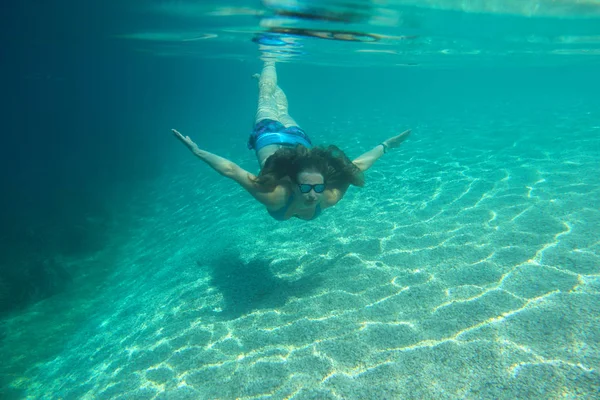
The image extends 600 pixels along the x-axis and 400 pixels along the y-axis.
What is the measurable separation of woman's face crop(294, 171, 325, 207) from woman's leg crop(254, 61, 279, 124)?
336 cm

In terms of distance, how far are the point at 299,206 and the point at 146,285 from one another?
5.74 metres

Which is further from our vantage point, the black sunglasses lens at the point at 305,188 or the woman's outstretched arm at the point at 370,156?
the woman's outstretched arm at the point at 370,156

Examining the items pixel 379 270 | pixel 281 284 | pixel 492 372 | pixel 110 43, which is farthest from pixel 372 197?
pixel 110 43

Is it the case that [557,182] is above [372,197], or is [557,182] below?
above

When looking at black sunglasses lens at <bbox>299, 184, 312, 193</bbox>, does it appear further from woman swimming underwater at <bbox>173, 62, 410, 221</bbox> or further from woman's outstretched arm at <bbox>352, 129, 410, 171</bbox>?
woman's outstretched arm at <bbox>352, 129, 410, 171</bbox>

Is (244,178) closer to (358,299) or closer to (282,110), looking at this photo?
(358,299)

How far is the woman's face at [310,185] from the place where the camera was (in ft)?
14.9

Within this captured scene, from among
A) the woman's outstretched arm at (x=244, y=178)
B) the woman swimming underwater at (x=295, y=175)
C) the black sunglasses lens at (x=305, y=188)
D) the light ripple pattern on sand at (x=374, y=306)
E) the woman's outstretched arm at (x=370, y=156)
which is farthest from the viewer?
the woman's outstretched arm at (x=370, y=156)

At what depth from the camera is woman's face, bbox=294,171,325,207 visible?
14.9 feet

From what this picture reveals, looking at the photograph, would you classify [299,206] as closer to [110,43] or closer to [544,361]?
[544,361]

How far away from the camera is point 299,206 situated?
16.5 ft

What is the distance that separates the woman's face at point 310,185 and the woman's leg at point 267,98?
3.36m

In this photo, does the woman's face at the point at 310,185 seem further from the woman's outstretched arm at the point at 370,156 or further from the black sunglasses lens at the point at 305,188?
the woman's outstretched arm at the point at 370,156

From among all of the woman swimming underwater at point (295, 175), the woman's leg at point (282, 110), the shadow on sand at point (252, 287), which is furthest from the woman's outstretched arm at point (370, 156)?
the shadow on sand at point (252, 287)
